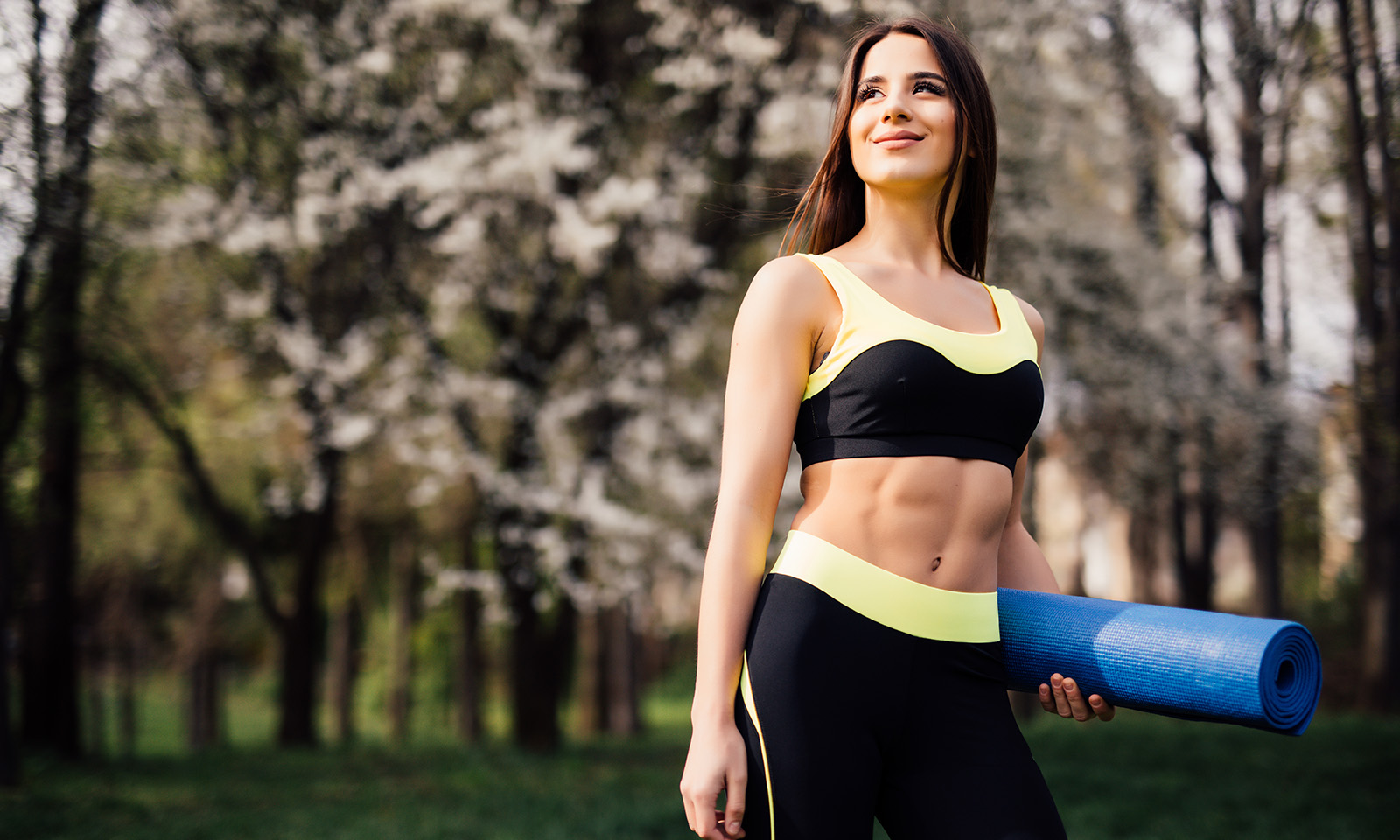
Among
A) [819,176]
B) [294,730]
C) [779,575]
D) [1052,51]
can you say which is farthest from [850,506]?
[294,730]

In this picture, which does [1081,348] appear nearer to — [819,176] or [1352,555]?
[819,176]

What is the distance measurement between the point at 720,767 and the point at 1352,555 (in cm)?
2035

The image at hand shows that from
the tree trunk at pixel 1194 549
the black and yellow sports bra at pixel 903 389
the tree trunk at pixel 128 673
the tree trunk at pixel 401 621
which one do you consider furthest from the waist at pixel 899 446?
the tree trunk at pixel 128 673

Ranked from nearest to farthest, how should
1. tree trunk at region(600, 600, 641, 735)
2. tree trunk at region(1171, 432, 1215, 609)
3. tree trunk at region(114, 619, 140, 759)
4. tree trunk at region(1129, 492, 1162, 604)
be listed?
tree trunk at region(1171, 432, 1215, 609) → tree trunk at region(600, 600, 641, 735) → tree trunk at region(114, 619, 140, 759) → tree trunk at region(1129, 492, 1162, 604)

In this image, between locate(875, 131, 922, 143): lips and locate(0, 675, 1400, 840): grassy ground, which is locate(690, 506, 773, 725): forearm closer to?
locate(875, 131, 922, 143): lips

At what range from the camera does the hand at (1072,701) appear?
5.57 ft

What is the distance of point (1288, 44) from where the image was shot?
246 inches

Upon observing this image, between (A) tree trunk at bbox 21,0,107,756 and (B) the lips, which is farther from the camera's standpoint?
(A) tree trunk at bbox 21,0,107,756

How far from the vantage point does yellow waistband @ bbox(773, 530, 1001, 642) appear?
1606 millimetres

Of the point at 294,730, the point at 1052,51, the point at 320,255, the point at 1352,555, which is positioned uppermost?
the point at 1052,51

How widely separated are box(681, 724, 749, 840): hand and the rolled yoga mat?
525 mm

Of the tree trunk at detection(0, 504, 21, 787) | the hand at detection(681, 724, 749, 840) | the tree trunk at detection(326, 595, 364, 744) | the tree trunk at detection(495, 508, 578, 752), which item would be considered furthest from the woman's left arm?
the tree trunk at detection(326, 595, 364, 744)

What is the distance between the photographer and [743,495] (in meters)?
1.64

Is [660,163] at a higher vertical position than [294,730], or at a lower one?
higher
